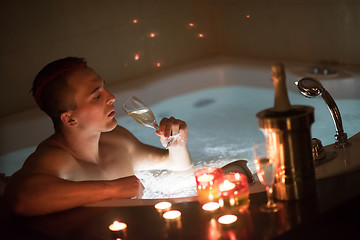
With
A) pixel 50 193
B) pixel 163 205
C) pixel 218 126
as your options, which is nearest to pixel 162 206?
pixel 163 205

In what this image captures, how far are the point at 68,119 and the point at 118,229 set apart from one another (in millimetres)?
532

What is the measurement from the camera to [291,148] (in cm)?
122

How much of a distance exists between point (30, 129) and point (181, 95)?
976 millimetres

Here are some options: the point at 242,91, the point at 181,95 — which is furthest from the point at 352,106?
the point at 181,95

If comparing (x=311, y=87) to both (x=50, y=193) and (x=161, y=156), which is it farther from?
(x=50, y=193)

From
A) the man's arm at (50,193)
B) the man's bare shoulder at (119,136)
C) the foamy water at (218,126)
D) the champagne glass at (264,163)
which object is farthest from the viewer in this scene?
the foamy water at (218,126)

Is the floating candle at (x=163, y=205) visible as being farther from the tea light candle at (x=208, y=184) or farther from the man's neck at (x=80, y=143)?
the man's neck at (x=80, y=143)

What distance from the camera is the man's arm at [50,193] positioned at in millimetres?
1401

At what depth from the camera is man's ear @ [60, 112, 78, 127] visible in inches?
65.7

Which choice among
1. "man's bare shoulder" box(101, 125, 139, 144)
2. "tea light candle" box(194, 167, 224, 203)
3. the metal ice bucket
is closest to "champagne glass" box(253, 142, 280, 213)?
the metal ice bucket

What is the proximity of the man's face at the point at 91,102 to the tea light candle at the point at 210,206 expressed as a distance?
529mm

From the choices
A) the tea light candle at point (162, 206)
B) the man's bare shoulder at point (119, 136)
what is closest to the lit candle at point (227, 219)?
the tea light candle at point (162, 206)

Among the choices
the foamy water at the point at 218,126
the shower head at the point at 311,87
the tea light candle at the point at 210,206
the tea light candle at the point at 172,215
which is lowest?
the tea light candle at the point at 172,215

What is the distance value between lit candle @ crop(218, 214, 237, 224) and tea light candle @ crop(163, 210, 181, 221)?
0.11m
